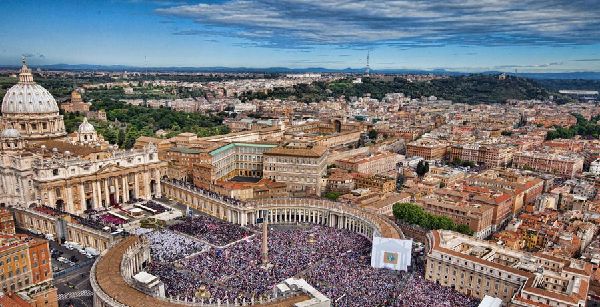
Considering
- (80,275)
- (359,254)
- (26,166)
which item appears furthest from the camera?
(26,166)

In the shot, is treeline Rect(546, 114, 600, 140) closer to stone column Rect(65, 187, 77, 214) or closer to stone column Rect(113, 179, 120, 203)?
stone column Rect(113, 179, 120, 203)

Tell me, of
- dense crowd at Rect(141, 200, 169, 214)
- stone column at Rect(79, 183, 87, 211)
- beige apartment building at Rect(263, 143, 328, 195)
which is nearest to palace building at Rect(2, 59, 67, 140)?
stone column at Rect(79, 183, 87, 211)

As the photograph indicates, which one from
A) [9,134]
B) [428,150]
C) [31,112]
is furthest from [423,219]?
[31,112]

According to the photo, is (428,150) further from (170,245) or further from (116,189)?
(170,245)

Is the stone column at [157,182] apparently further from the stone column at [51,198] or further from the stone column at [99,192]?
the stone column at [51,198]

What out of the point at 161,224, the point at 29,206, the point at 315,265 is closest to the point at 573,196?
the point at 315,265

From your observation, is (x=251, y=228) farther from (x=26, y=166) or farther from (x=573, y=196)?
(x=573, y=196)
